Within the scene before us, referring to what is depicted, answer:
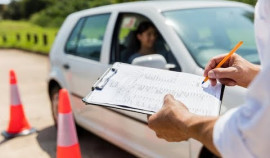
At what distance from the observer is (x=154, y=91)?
1502mm

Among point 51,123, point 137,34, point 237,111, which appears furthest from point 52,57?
point 237,111

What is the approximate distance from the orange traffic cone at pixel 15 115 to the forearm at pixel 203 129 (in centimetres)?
396

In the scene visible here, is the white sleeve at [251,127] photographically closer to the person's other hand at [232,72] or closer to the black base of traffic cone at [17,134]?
the person's other hand at [232,72]

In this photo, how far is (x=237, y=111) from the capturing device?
39.6 inches

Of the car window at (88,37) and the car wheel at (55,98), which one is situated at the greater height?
the car window at (88,37)

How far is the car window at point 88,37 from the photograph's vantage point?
13.0 feet

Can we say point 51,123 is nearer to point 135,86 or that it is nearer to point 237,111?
point 135,86

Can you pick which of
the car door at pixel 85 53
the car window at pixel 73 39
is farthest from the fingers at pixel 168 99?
the car window at pixel 73 39

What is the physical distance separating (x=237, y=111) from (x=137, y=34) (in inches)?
117

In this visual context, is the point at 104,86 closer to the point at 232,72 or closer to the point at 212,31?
the point at 232,72

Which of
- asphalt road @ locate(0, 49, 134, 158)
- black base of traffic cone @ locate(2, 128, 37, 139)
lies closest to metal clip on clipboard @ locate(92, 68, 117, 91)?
asphalt road @ locate(0, 49, 134, 158)

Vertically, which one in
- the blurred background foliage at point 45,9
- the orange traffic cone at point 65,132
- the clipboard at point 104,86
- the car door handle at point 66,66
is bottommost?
the blurred background foliage at point 45,9

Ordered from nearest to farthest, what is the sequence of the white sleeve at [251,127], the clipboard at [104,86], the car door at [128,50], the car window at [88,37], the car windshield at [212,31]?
1. the white sleeve at [251,127]
2. the clipboard at [104,86]
3. the car door at [128,50]
4. the car windshield at [212,31]
5. the car window at [88,37]

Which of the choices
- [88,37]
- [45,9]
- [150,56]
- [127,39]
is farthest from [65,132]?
[45,9]
